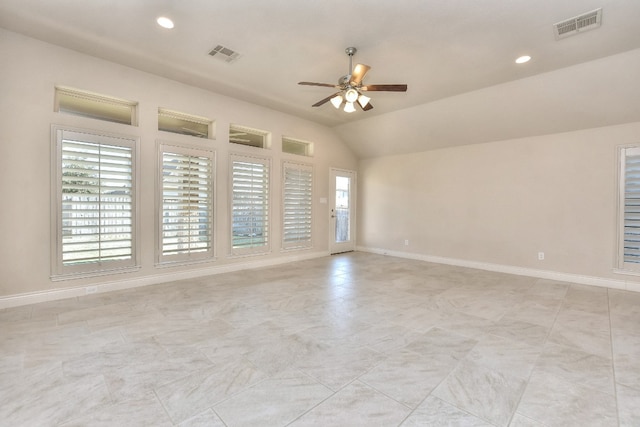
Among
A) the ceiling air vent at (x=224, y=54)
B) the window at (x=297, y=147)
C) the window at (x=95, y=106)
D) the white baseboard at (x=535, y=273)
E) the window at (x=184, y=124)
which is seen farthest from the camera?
the window at (x=297, y=147)

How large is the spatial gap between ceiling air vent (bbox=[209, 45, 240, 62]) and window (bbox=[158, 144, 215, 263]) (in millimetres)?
1578

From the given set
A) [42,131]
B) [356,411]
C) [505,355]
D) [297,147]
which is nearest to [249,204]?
[297,147]

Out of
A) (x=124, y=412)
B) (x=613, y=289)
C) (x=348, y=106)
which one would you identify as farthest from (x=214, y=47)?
(x=613, y=289)

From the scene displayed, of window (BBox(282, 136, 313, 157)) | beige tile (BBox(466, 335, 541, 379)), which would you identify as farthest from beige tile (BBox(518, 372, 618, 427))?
window (BBox(282, 136, 313, 157))

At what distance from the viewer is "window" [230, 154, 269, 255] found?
5.29m

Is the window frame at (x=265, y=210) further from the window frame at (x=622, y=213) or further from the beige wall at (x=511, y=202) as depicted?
the window frame at (x=622, y=213)

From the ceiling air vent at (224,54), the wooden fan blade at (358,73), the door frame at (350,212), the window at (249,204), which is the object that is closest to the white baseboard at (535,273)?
the door frame at (350,212)

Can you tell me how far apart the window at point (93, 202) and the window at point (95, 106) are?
32 cm

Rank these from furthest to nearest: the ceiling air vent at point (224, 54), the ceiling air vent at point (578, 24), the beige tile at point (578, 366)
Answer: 1. the ceiling air vent at point (224, 54)
2. the ceiling air vent at point (578, 24)
3. the beige tile at point (578, 366)

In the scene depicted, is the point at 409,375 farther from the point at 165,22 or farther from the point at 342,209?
the point at 342,209

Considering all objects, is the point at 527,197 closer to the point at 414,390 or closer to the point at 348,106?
the point at 348,106

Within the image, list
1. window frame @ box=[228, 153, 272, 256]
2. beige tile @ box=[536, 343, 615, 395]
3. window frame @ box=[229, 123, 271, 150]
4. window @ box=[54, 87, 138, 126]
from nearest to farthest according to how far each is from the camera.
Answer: beige tile @ box=[536, 343, 615, 395] < window @ box=[54, 87, 138, 126] < window frame @ box=[228, 153, 272, 256] < window frame @ box=[229, 123, 271, 150]

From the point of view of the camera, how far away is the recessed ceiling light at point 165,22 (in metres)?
3.03

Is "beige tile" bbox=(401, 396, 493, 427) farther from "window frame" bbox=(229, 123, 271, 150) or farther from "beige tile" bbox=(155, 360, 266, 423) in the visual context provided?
"window frame" bbox=(229, 123, 271, 150)
